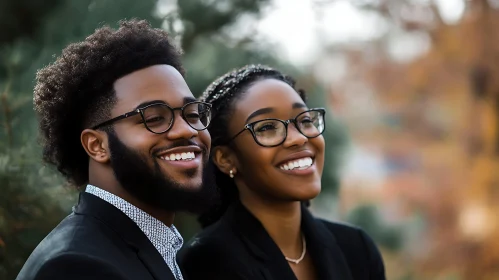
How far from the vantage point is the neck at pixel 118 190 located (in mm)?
2252

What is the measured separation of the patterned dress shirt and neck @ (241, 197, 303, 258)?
0.64 m

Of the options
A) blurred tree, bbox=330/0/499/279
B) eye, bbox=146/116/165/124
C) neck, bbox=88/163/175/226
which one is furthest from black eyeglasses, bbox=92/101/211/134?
blurred tree, bbox=330/0/499/279

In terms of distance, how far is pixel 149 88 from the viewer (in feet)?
7.50

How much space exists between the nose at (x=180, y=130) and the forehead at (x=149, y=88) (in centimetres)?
6

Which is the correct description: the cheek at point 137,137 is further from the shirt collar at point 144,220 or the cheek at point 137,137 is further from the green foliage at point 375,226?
the green foliage at point 375,226

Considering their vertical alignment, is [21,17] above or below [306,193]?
above

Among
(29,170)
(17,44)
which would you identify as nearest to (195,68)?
(17,44)

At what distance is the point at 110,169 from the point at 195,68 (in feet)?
6.48

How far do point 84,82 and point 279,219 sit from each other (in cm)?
108

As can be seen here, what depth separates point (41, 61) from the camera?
3.14 metres

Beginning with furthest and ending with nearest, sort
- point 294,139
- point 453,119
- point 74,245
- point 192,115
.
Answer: point 453,119 < point 294,139 < point 192,115 < point 74,245

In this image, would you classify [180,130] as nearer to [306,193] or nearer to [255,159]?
[255,159]

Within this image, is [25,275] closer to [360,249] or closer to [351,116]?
[360,249]

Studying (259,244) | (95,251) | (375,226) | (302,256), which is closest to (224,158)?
(259,244)
